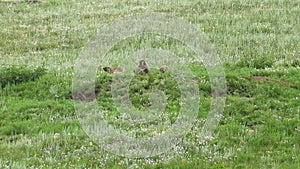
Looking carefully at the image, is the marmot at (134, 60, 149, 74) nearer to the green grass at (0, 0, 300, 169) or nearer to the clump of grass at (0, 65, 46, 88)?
the green grass at (0, 0, 300, 169)

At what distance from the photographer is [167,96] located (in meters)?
13.1

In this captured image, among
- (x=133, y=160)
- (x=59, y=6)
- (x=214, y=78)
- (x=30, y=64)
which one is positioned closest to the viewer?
(x=133, y=160)

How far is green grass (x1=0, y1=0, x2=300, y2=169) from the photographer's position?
9.48m

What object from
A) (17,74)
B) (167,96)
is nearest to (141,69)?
(167,96)

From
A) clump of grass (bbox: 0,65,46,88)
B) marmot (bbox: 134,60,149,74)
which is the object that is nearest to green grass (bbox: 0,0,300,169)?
clump of grass (bbox: 0,65,46,88)

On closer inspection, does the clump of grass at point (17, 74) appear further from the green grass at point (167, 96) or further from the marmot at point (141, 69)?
the marmot at point (141, 69)

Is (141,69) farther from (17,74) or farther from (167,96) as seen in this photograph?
(17,74)

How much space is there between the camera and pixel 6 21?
26406 millimetres

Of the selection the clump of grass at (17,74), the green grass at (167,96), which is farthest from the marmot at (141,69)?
the clump of grass at (17,74)

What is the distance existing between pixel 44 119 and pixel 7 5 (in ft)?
68.9

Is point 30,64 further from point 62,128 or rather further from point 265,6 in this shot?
point 265,6

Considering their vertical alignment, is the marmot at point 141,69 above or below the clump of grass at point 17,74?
above

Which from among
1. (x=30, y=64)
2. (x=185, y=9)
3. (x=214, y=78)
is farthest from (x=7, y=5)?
(x=214, y=78)

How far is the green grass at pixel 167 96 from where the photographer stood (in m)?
9.48
